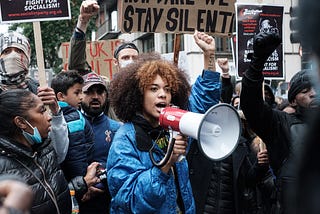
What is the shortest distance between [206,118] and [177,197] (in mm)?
575

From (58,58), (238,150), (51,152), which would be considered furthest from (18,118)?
(58,58)

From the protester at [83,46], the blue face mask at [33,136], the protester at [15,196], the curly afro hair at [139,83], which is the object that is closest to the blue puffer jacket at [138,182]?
the curly afro hair at [139,83]

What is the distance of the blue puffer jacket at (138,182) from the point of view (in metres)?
2.48

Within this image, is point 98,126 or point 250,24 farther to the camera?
→ point 250,24

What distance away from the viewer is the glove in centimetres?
281

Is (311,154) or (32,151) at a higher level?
(311,154)

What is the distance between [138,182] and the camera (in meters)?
2.52

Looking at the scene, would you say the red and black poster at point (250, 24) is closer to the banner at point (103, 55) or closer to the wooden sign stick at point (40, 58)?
the banner at point (103, 55)

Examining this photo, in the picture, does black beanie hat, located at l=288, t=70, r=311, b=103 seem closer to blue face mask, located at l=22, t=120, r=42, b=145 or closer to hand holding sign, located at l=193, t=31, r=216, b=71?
hand holding sign, located at l=193, t=31, r=216, b=71

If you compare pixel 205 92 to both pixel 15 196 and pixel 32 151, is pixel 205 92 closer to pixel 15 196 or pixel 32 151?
pixel 32 151

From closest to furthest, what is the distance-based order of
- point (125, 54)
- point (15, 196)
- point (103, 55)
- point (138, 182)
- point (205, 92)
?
1. point (15, 196)
2. point (138, 182)
3. point (205, 92)
4. point (125, 54)
5. point (103, 55)

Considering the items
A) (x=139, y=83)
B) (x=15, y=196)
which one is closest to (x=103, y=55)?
(x=139, y=83)

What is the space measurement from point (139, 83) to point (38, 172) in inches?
29.2

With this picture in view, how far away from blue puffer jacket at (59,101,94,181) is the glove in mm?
1280
